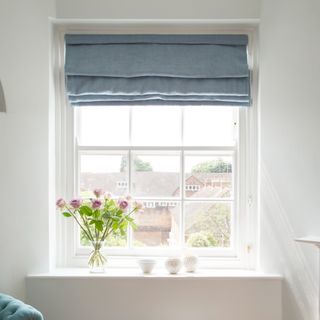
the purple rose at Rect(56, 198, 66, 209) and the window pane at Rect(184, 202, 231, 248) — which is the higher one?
the purple rose at Rect(56, 198, 66, 209)

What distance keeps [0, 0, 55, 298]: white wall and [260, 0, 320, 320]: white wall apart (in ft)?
4.79

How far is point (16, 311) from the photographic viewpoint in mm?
3109

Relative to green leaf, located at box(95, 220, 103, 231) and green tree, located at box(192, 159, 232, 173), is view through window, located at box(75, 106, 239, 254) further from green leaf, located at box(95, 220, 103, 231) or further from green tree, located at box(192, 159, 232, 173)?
green leaf, located at box(95, 220, 103, 231)

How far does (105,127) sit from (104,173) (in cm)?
33

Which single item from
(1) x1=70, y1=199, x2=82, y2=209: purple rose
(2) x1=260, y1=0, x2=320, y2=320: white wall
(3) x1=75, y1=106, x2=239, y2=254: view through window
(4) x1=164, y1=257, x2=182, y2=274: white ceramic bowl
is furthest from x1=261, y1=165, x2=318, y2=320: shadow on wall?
(1) x1=70, y1=199, x2=82, y2=209: purple rose

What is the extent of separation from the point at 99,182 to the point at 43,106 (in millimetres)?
688

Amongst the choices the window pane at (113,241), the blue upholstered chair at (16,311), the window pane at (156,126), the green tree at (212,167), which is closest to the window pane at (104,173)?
the window pane at (156,126)

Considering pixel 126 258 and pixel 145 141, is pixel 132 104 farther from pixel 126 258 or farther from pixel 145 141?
pixel 126 258

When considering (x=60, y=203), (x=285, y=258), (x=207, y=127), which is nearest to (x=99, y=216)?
(x=60, y=203)

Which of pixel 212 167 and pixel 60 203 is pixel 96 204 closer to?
pixel 60 203

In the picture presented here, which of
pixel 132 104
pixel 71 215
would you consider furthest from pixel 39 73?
pixel 71 215

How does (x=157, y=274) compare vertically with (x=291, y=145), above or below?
below

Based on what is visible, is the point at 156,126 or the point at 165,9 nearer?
the point at 165,9

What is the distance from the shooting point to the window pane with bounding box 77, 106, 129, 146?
4.21 metres
